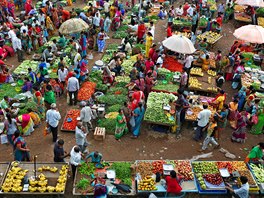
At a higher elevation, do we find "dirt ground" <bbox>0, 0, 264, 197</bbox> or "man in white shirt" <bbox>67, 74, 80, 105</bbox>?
"man in white shirt" <bbox>67, 74, 80, 105</bbox>

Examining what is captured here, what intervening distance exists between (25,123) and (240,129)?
8013 mm

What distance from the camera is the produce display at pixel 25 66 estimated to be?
15.2 metres

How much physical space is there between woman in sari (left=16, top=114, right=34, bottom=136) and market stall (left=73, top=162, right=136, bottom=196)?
307 cm

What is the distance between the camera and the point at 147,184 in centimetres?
951

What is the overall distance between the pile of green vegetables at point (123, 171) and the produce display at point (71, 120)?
Result: 2907 millimetres

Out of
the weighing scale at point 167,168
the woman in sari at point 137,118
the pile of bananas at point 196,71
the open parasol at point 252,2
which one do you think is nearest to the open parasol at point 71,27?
the woman in sari at point 137,118

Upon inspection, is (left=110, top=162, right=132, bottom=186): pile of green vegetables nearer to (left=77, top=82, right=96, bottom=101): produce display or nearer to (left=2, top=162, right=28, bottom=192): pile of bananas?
(left=2, top=162, right=28, bottom=192): pile of bananas

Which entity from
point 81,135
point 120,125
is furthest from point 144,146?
point 81,135

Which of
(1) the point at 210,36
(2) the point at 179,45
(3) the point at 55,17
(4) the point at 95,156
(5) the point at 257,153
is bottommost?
(4) the point at 95,156

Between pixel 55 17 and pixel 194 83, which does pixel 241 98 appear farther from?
pixel 55 17

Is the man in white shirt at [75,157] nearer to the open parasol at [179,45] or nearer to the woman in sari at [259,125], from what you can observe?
the open parasol at [179,45]

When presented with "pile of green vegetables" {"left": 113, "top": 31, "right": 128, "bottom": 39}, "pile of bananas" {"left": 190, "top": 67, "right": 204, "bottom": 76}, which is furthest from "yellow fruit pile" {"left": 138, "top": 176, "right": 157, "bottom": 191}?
"pile of green vegetables" {"left": 113, "top": 31, "right": 128, "bottom": 39}

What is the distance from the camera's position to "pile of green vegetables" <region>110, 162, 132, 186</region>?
9.70 metres

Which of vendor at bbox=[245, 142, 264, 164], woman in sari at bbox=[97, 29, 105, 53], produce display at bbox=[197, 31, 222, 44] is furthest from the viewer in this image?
produce display at bbox=[197, 31, 222, 44]
